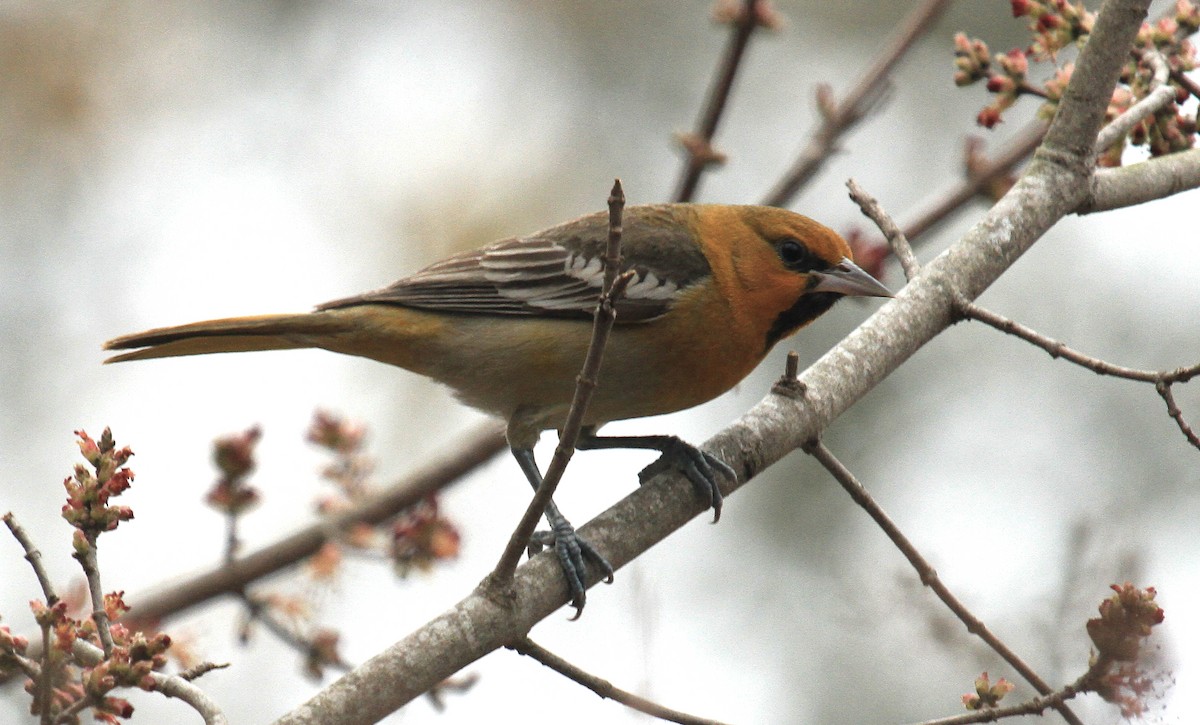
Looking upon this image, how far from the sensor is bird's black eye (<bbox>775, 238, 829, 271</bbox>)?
519 cm

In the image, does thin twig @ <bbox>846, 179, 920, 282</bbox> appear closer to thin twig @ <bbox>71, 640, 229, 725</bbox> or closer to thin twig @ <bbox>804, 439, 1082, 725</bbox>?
thin twig @ <bbox>804, 439, 1082, 725</bbox>

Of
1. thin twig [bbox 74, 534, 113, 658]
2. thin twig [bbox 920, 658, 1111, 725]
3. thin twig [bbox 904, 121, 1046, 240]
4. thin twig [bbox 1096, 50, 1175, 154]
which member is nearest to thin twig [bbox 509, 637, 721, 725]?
thin twig [bbox 920, 658, 1111, 725]

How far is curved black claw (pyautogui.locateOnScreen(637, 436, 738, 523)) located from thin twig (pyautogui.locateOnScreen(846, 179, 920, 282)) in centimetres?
97

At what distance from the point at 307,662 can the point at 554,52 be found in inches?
343

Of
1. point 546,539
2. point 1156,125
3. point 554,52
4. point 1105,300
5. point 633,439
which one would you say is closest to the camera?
point 546,539

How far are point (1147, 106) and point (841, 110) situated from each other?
1.69 metres

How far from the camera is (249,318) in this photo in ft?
15.9

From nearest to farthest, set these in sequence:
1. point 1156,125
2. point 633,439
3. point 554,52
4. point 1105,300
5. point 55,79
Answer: point 1156,125 < point 633,439 < point 55,79 < point 1105,300 < point 554,52

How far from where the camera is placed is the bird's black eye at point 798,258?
204 inches

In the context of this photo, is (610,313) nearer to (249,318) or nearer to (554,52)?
(249,318)

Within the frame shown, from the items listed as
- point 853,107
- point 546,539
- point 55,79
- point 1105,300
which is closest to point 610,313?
point 546,539

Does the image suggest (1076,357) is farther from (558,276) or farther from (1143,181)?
(558,276)

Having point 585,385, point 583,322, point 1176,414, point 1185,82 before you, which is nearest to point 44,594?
point 585,385

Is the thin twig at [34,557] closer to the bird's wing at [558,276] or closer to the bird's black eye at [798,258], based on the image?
the bird's wing at [558,276]
